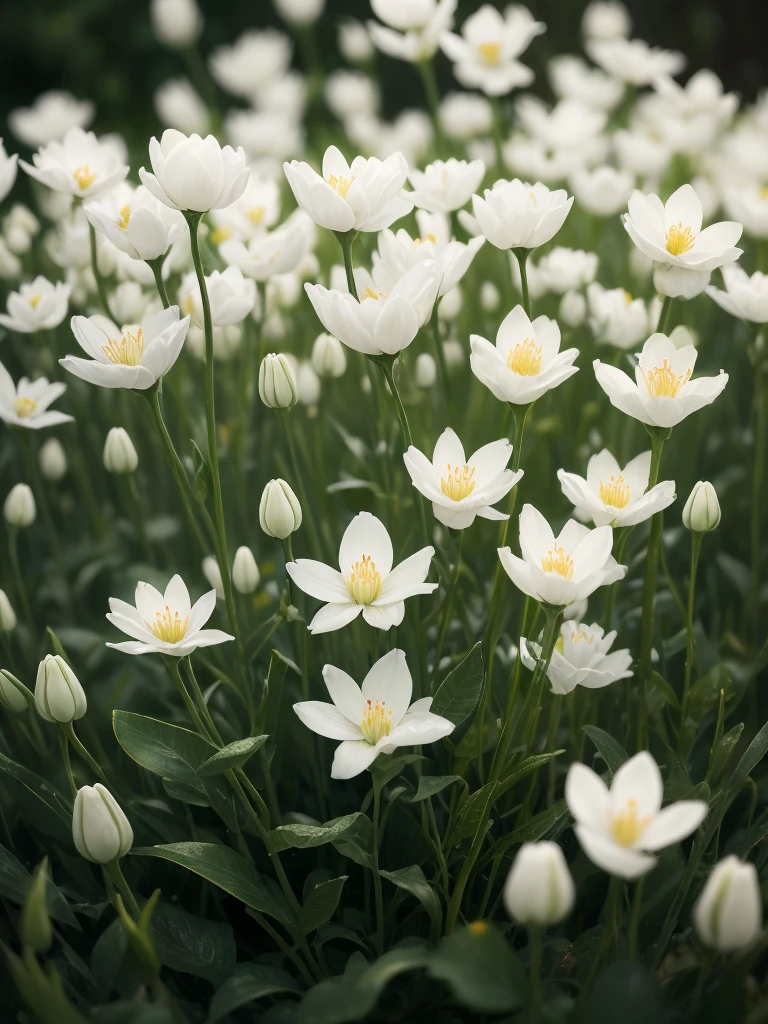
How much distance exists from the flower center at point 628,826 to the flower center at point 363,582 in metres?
0.36

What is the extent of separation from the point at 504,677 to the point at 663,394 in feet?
1.53

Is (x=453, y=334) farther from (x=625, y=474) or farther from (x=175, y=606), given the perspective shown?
(x=175, y=606)

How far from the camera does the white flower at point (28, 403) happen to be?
1.36 metres

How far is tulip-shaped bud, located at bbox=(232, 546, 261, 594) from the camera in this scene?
1.29 metres

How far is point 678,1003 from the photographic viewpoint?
3.23ft

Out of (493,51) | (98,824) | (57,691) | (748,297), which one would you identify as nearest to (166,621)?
(57,691)

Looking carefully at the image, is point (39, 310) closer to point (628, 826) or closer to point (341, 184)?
point (341, 184)

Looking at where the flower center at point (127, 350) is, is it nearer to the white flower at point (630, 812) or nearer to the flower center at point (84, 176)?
the flower center at point (84, 176)

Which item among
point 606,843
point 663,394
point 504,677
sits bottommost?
point 504,677

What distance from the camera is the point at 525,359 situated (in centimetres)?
108

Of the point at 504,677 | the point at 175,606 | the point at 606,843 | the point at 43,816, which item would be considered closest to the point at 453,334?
the point at 504,677

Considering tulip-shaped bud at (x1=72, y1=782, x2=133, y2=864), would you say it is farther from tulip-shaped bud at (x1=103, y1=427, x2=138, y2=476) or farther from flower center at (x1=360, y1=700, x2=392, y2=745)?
tulip-shaped bud at (x1=103, y1=427, x2=138, y2=476)

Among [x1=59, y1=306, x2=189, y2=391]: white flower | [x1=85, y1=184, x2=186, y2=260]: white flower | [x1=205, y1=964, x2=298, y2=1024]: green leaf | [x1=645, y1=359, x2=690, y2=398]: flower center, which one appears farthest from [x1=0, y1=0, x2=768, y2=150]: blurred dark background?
[x1=205, y1=964, x2=298, y2=1024]: green leaf

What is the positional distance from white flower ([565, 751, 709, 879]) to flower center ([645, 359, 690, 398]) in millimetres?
443
